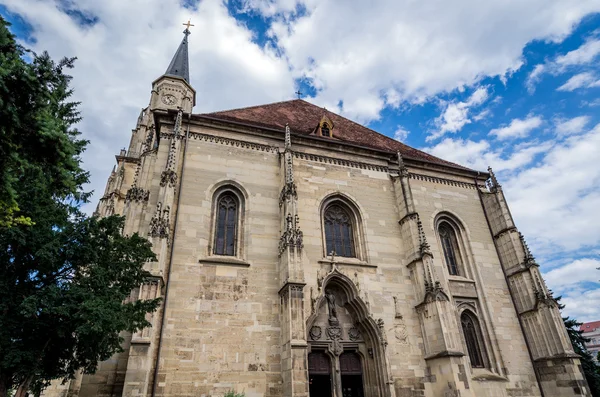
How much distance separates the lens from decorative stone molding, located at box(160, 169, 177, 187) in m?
11.5

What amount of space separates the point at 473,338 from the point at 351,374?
5254 millimetres

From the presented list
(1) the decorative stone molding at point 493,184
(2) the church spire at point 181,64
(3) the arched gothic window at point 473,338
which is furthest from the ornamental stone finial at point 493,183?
(2) the church spire at point 181,64

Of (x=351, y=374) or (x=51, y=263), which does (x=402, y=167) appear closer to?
(x=351, y=374)

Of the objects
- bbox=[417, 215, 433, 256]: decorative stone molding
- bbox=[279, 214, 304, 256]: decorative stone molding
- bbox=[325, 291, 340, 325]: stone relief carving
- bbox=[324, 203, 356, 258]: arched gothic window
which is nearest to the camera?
bbox=[279, 214, 304, 256]: decorative stone molding

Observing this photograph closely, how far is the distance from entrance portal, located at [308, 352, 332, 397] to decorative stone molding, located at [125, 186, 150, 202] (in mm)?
7291

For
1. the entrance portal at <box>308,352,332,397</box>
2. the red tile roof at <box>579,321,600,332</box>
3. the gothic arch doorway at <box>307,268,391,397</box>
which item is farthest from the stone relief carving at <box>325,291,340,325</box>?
the red tile roof at <box>579,321,600,332</box>

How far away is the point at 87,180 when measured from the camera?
9555 millimetres

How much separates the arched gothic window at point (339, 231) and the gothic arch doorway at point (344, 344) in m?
1.31

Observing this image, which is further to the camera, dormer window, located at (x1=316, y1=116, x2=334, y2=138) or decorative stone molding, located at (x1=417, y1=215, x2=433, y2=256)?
dormer window, located at (x1=316, y1=116, x2=334, y2=138)

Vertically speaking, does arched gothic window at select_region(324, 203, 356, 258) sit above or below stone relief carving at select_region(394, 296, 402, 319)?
above

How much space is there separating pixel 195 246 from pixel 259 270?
216 cm

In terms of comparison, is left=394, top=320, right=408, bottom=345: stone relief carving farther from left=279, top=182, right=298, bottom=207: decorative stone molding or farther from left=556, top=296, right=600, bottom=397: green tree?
left=556, top=296, right=600, bottom=397: green tree

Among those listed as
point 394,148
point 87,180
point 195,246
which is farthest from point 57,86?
point 394,148

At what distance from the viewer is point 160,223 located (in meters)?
10.6
